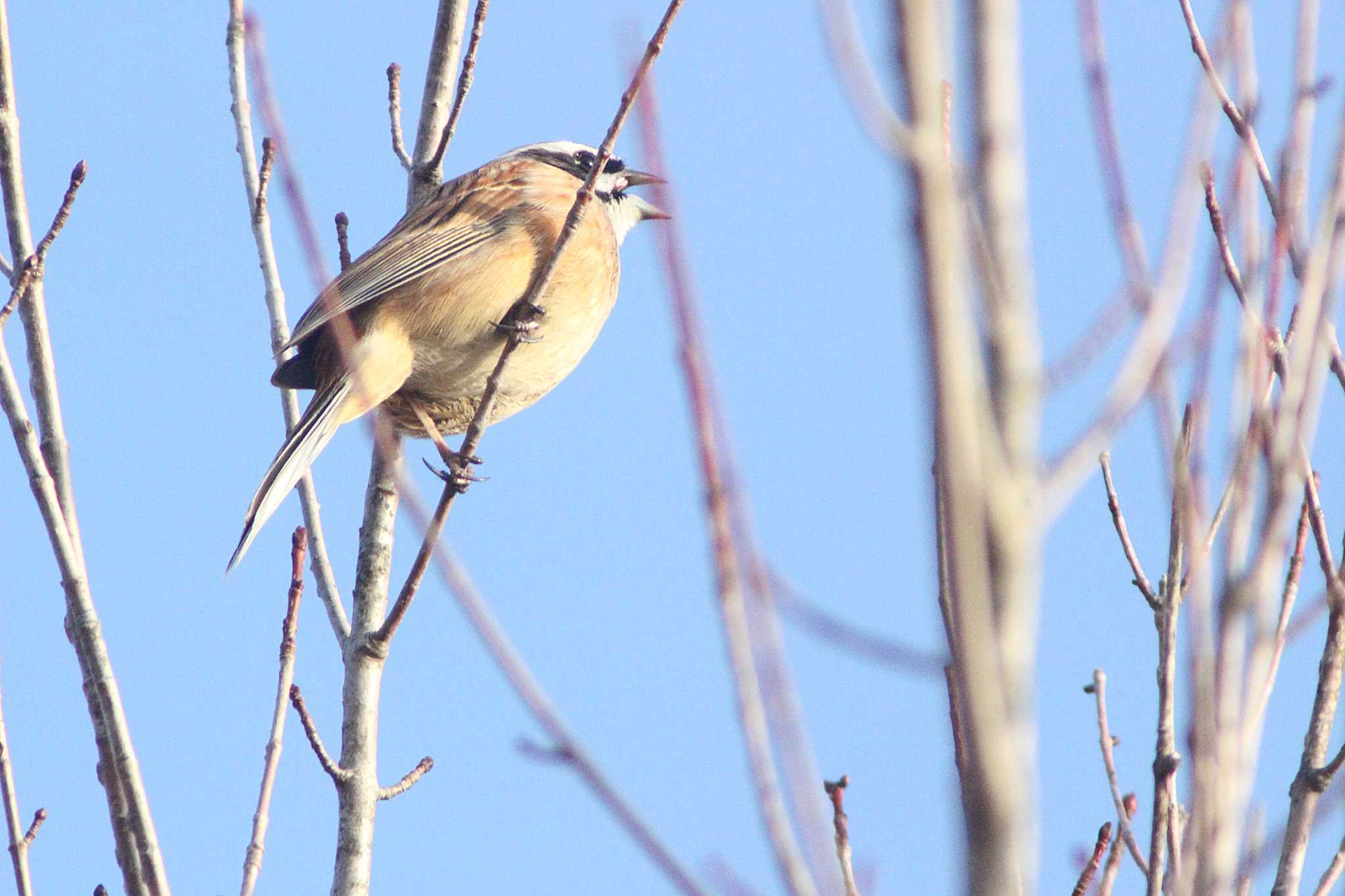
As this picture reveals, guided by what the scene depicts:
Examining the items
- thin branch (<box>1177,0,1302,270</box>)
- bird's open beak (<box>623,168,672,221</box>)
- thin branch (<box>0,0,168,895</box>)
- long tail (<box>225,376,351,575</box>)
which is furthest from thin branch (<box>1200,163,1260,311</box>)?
bird's open beak (<box>623,168,672,221</box>)

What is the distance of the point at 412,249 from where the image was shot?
521 cm

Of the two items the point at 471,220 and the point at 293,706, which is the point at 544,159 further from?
the point at 293,706

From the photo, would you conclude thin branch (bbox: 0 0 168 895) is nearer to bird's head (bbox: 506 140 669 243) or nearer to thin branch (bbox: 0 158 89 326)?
thin branch (bbox: 0 158 89 326)

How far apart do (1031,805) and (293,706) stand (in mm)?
2786

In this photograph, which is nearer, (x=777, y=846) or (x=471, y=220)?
(x=777, y=846)

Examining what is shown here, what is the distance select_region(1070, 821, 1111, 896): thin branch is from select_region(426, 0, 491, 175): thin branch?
280 centimetres

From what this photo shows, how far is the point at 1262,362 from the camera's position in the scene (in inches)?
87.6

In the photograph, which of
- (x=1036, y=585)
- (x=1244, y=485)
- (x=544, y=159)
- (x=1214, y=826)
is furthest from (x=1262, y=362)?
(x=544, y=159)

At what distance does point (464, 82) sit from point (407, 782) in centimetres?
207

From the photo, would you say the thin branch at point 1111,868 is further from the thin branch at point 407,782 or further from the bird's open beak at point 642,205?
the bird's open beak at point 642,205

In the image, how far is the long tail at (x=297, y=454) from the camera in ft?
13.5

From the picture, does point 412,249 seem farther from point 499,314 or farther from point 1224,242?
point 1224,242

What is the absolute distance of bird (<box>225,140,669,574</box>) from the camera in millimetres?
5062

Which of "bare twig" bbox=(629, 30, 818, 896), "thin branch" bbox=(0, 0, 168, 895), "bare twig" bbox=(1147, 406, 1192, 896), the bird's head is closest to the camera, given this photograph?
"bare twig" bbox=(629, 30, 818, 896)
